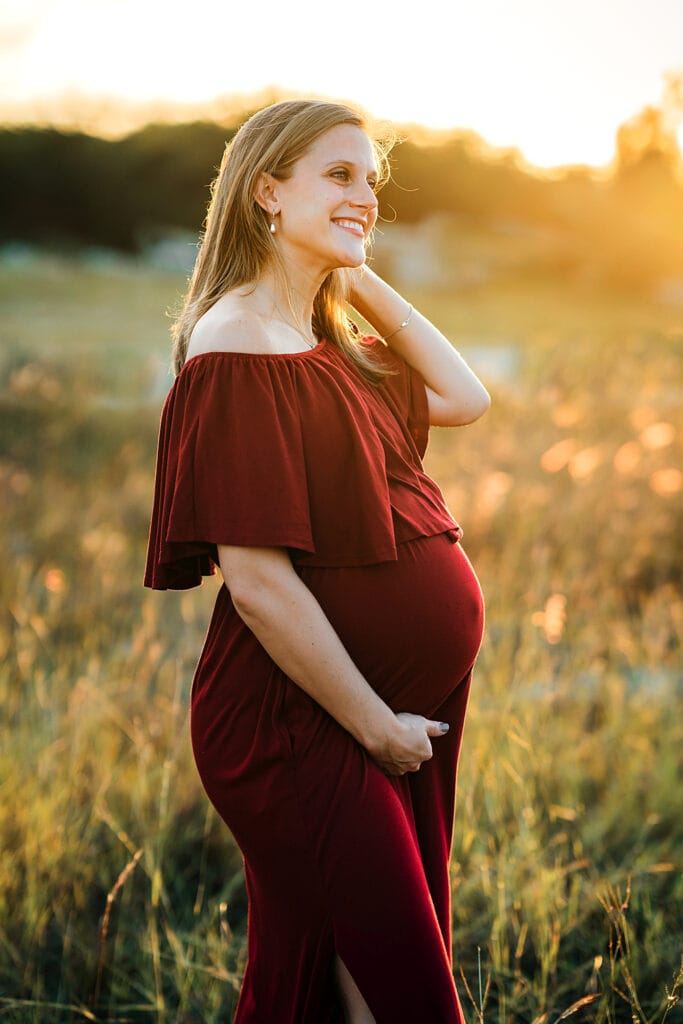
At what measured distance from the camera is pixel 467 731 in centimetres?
330

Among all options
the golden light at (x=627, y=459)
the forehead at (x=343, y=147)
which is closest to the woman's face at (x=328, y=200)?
the forehead at (x=343, y=147)

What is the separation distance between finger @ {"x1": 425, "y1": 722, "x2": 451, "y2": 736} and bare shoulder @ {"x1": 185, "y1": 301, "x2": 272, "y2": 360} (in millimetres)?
733

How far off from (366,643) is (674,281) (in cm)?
1961

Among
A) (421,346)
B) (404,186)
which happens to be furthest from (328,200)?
(404,186)

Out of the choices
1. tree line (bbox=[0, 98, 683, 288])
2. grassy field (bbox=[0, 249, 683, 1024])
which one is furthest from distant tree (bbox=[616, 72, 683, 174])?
grassy field (bbox=[0, 249, 683, 1024])

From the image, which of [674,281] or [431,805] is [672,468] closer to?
[431,805]

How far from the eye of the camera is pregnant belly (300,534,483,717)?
1653 millimetres

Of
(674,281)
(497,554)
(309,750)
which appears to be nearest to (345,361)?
(309,750)

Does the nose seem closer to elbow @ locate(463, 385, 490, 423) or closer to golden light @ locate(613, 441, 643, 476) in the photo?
elbow @ locate(463, 385, 490, 423)

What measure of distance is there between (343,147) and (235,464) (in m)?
0.65

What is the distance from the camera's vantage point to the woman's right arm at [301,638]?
1545mm

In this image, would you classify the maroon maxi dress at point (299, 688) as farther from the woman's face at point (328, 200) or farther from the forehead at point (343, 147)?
the forehead at point (343, 147)

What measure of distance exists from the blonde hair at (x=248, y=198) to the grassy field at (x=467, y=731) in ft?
4.39

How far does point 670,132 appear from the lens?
1608 cm
